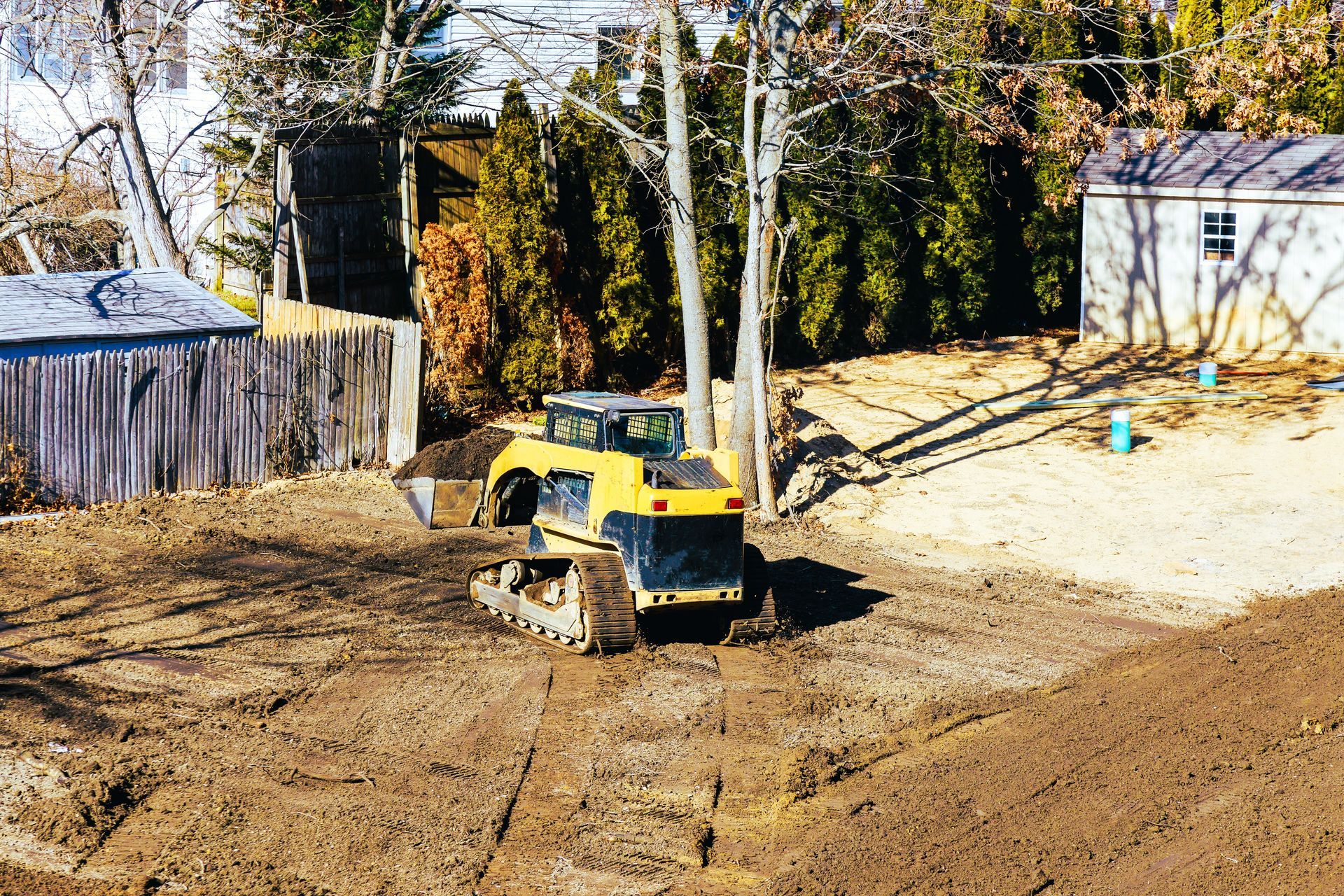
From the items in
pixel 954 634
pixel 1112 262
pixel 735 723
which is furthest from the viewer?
pixel 1112 262

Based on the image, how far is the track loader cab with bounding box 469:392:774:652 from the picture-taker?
9.84 m

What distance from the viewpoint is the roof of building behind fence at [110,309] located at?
15.3m

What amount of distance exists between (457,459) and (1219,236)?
14.2m

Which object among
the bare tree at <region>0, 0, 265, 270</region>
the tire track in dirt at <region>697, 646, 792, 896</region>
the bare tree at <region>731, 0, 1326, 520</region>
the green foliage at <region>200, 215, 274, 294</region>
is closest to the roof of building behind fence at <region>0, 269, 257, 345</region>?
the bare tree at <region>0, 0, 265, 270</region>

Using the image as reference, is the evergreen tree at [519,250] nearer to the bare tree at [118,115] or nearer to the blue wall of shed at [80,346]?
the bare tree at [118,115]

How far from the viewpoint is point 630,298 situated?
802 inches

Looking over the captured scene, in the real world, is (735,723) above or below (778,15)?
below

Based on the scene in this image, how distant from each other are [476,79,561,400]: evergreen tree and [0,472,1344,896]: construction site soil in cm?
697

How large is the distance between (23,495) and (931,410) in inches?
468

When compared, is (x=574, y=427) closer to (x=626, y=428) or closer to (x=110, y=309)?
(x=626, y=428)

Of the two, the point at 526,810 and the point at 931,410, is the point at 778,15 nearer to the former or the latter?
the point at 931,410

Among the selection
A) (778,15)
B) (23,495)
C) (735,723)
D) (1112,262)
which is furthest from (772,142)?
(1112,262)

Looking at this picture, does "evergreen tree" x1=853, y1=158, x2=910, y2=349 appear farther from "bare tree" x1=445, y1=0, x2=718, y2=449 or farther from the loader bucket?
the loader bucket

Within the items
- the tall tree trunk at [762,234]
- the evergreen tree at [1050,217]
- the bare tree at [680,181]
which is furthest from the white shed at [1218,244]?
the bare tree at [680,181]
